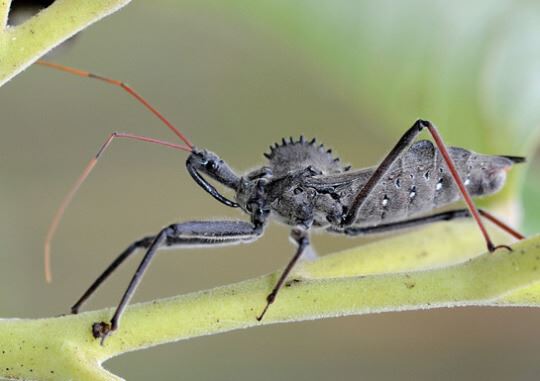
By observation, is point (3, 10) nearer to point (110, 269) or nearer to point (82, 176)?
point (82, 176)

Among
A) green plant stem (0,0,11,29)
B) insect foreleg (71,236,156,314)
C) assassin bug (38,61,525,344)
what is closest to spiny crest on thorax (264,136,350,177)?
assassin bug (38,61,525,344)

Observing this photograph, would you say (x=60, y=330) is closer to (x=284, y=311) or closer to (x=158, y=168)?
(x=284, y=311)

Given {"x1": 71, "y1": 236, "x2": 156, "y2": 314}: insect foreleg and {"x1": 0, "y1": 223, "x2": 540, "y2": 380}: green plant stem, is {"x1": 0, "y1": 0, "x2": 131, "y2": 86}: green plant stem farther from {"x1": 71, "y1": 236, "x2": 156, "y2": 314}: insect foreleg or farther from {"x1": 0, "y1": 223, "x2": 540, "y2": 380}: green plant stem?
{"x1": 71, "y1": 236, "x2": 156, "y2": 314}: insect foreleg

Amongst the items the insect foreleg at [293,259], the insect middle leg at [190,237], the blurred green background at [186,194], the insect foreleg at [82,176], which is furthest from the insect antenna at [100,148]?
the blurred green background at [186,194]

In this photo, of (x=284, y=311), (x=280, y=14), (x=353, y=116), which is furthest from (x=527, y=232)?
(x=353, y=116)

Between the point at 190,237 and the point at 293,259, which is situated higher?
the point at 293,259

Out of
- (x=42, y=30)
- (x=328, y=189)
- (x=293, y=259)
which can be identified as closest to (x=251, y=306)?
(x=293, y=259)
